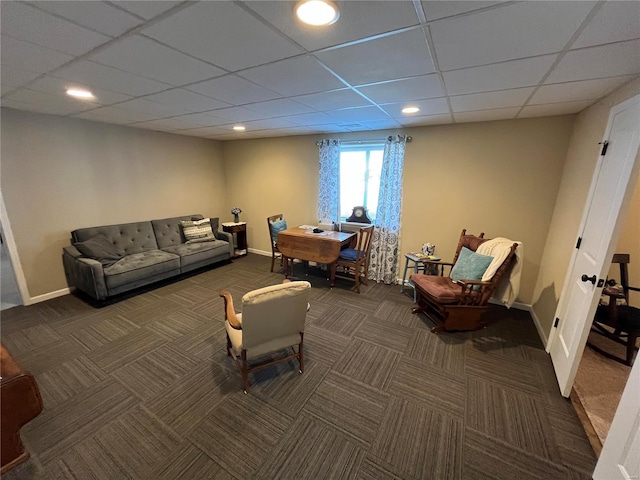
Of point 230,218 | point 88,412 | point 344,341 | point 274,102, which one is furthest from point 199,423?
point 230,218

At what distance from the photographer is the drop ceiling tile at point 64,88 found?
1.89 m

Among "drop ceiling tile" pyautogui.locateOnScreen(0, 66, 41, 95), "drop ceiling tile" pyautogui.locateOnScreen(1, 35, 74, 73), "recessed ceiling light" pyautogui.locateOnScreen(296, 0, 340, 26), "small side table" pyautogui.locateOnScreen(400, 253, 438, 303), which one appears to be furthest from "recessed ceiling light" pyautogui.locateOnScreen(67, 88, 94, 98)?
"small side table" pyautogui.locateOnScreen(400, 253, 438, 303)

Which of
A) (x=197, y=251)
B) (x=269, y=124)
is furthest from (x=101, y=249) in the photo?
(x=269, y=124)

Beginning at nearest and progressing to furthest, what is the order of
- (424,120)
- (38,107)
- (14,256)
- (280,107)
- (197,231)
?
(280,107) < (38,107) < (14,256) < (424,120) < (197,231)

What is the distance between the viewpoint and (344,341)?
252cm

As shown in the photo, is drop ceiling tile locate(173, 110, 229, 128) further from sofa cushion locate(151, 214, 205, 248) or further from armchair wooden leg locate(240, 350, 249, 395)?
armchair wooden leg locate(240, 350, 249, 395)

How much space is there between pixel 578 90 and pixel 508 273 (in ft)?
5.35

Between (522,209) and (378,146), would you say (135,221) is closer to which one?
(378,146)

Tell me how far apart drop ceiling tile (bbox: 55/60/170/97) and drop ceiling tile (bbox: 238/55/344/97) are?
0.79m

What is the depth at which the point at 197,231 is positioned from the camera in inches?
172

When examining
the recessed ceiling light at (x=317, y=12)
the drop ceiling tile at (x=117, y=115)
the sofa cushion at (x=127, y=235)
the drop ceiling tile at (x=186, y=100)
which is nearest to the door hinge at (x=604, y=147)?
the recessed ceiling light at (x=317, y=12)

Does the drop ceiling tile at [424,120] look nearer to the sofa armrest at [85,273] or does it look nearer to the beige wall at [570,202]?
the beige wall at [570,202]

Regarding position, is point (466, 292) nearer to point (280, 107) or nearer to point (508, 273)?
point (508, 273)

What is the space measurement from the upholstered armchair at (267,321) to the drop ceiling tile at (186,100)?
1.76 m
